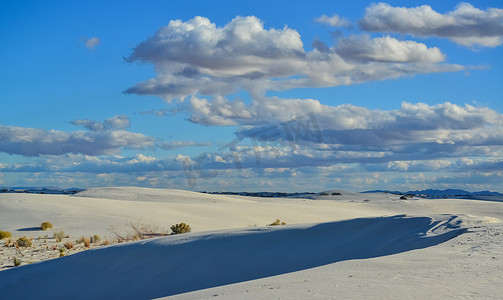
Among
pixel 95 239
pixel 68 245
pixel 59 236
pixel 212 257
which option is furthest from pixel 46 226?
pixel 212 257

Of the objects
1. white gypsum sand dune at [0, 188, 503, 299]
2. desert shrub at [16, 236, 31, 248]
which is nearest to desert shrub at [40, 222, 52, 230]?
desert shrub at [16, 236, 31, 248]

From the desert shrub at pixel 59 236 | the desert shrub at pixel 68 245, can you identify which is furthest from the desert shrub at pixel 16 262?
the desert shrub at pixel 59 236

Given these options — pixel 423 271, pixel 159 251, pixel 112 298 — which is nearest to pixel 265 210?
pixel 159 251

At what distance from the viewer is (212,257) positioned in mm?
12156

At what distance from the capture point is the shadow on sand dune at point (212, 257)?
1103cm

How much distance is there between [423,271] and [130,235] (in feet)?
47.5

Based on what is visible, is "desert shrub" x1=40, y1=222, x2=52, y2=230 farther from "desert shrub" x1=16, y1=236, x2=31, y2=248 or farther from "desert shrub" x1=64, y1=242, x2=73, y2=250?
"desert shrub" x1=64, y1=242, x2=73, y2=250

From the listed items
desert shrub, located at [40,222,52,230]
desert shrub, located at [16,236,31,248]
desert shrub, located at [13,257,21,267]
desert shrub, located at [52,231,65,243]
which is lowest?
desert shrub, located at [13,257,21,267]

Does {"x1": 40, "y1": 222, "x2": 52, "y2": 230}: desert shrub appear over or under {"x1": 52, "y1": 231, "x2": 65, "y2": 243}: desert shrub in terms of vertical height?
over

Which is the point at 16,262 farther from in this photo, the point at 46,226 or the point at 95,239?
the point at 46,226

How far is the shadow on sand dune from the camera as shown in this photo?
1103 cm

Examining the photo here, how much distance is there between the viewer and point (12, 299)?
39.7 ft

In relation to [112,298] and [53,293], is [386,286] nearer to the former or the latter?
[112,298]

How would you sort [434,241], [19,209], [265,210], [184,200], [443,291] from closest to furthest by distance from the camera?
[443,291]
[434,241]
[19,209]
[265,210]
[184,200]
